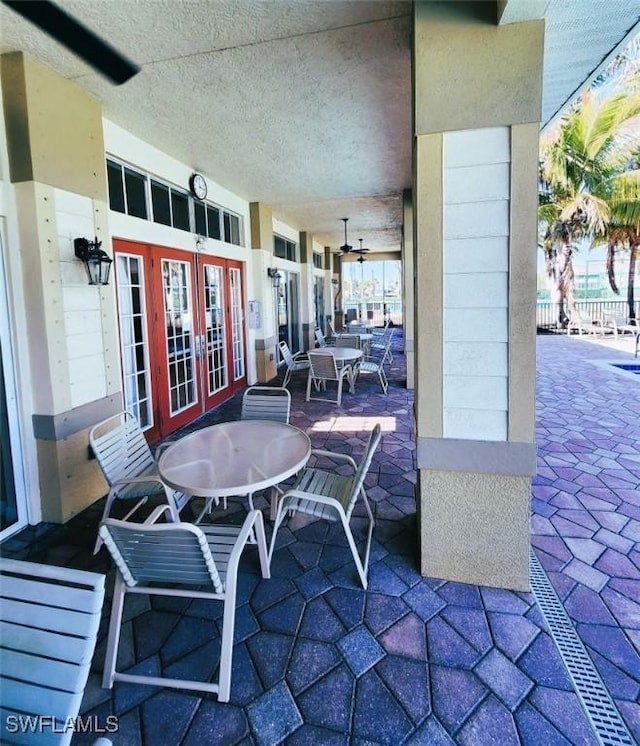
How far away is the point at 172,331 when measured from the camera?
492cm

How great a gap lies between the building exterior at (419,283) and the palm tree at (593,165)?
11323mm

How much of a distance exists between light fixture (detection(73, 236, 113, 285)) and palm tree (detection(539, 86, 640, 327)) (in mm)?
12831

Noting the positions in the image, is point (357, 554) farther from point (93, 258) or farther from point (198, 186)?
point (198, 186)

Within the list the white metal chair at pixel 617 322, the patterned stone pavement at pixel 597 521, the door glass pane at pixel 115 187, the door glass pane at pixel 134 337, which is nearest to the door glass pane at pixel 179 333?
the door glass pane at pixel 134 337

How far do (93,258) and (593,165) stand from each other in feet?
44.3

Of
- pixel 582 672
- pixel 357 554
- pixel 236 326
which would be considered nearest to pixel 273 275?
pixel 236 326

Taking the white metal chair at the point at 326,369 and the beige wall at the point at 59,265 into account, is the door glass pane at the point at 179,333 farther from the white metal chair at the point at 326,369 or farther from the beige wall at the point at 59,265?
the white metal chair at the point at 326,369

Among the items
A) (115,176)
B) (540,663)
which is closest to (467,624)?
(540,663)

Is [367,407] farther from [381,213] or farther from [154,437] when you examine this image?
[381,213]

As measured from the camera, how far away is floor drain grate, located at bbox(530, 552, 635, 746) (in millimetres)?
1516

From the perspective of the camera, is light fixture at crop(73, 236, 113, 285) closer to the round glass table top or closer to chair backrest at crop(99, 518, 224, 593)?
the round glass table top

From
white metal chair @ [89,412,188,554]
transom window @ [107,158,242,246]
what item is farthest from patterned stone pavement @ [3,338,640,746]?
transom window @ [107,158,242,246]

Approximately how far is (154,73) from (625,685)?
4.30m

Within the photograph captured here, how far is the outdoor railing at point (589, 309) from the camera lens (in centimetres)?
1469
